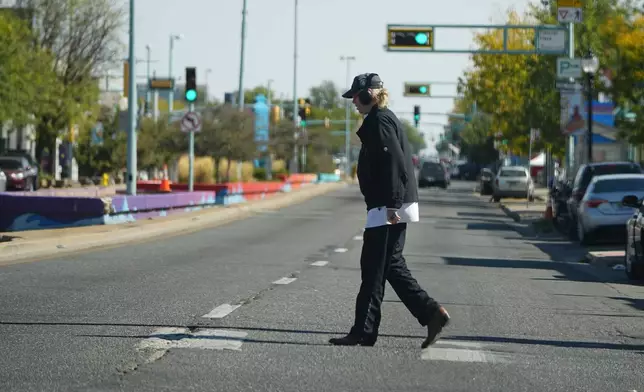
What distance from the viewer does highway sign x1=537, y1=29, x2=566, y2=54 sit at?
146 feet

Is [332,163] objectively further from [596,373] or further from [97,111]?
[596,373]

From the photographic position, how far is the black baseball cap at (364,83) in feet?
31.1

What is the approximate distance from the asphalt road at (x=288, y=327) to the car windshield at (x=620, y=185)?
4.71 meters

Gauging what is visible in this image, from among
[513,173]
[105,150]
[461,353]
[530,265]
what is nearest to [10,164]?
[105,150]

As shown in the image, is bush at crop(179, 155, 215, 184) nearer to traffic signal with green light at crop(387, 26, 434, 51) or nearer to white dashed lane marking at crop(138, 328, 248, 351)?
traffic signal with green light at crop(387, 26, 434, 51)

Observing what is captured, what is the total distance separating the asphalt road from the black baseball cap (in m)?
1.85

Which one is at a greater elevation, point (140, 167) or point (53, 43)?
point (53, 43)

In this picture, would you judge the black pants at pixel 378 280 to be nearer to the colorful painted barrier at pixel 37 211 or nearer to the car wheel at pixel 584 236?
the car wheel at pixel 584 236

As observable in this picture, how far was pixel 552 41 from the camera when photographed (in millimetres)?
44719

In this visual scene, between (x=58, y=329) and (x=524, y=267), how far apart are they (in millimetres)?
11149

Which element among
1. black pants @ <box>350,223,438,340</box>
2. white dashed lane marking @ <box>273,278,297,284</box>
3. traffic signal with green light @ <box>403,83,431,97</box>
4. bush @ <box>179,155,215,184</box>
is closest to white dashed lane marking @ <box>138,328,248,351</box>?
black pants @ <box>350,223,438,340</box>

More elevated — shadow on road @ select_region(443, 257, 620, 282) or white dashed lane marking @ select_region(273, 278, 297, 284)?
white dashed lane marking @ select_region(273, 278, 297, 284)

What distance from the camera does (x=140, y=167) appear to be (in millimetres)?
71688

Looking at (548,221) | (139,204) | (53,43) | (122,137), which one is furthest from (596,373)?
(122,137)
